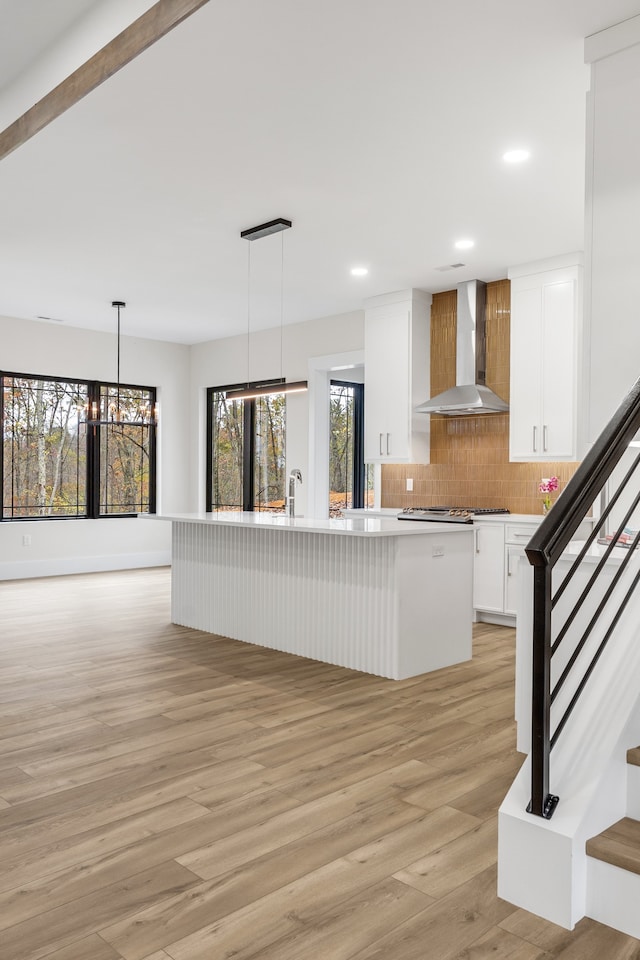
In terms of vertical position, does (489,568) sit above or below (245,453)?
below

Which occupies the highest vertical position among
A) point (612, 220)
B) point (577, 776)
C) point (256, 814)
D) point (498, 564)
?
point (612, 220)

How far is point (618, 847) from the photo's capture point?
6.13ft

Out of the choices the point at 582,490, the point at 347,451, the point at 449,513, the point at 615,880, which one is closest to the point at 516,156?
the point at 582,490

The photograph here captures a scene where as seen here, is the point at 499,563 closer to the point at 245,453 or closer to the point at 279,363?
the point at 279,363

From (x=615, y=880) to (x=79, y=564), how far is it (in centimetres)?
780

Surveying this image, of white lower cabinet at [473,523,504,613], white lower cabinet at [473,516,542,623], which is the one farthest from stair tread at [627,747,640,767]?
white lower cabinet at [473,523,504,613]

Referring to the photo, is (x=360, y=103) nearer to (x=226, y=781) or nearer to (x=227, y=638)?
(x=226, y=781)

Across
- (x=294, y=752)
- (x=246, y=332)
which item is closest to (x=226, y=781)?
(x=294, y=752)

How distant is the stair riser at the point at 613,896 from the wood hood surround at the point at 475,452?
4628 millimetres

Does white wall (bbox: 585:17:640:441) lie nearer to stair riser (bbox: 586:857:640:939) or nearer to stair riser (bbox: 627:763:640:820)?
stair riser (bbox: 627:763:640:820)

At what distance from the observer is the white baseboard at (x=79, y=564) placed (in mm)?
8242

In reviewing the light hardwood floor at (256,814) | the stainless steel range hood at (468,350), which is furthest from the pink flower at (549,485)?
the light hardwood floor at (256,814)

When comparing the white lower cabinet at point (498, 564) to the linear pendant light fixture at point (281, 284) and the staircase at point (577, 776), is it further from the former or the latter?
the staircase at point (577, 776)

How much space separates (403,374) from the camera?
22.7 ft
